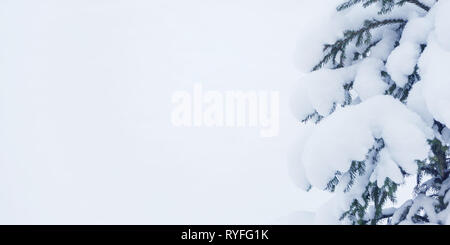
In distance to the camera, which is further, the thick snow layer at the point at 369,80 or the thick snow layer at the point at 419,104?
the thick snow layer at the point at 369,80

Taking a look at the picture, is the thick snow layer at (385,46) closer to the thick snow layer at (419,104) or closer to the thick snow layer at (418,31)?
the thick snow layer at (418,31)

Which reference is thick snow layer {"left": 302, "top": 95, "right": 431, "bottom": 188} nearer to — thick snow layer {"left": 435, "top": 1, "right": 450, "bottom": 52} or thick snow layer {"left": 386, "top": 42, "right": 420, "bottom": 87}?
thick snow layer {"left": 386, "top": 42, "right": 420, "bottom": 87}

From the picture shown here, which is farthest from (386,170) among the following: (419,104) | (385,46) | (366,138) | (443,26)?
(385,46)

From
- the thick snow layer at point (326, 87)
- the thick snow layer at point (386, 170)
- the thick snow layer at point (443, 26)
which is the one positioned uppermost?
the thick snow layer at point (443, 26)

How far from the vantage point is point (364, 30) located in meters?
3.77

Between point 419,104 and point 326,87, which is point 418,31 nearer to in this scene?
point 419,104

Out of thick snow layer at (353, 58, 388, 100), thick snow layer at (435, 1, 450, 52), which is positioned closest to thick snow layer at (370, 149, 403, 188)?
thick snow layer at (353, 58, 388, 100)

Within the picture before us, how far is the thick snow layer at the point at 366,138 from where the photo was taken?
2.97 meters

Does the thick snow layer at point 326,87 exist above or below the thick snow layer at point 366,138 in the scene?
above

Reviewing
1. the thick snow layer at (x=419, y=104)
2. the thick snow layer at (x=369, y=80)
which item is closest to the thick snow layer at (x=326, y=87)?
the thick snow layer at (x=369, y=80)

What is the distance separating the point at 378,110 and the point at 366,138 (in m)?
0.19

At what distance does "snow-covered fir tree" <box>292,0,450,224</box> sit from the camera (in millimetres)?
3031
